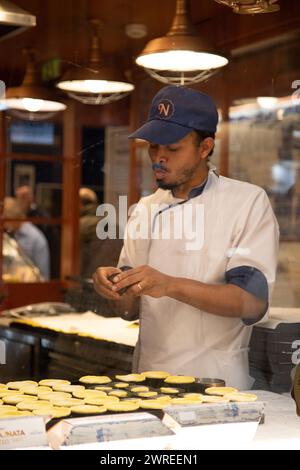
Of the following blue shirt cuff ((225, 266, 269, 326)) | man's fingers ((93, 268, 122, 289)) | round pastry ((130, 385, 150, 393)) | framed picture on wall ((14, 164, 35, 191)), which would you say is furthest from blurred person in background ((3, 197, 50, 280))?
round pastry ((130, 385, 150, 393))

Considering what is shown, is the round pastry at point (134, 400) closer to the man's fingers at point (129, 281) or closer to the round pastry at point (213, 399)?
the round pastry at point (213, 399)

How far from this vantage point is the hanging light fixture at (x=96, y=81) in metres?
2.83

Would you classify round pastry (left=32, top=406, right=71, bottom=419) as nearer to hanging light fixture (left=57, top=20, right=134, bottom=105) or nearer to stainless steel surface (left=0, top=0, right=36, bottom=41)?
stainless steel surface (left=0, top=0, right=36, bottom=41)

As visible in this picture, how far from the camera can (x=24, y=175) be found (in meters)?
3.77

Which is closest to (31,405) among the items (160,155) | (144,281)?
(144,281)

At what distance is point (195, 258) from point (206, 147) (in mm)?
317

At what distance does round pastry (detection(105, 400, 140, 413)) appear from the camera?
1.82 meters

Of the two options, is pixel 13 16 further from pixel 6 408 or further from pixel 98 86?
pixel 6 408

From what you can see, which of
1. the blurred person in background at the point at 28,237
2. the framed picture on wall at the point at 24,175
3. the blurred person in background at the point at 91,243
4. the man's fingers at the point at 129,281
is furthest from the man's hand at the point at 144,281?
the framed picture on wall at the point at 24,175

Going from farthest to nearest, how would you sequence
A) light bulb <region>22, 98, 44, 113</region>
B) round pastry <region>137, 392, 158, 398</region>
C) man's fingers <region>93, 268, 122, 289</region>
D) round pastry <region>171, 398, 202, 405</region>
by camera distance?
light bulb <region>22, 98, 44, 113</region>, man's fingers <region>93, 268, 122, 289</region>, round pastry <region>137, 392, 158, 398</region>, round pastry <region>171, 398, 202, 405</region>

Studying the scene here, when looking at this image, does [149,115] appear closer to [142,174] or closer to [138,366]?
[142,174]

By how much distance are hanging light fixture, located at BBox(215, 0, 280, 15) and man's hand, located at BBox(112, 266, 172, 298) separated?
78 cm

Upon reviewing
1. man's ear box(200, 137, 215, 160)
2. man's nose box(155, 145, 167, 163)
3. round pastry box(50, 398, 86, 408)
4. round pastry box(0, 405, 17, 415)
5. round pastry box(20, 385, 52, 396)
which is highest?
man's ear box(200, 137, 215, 160)
